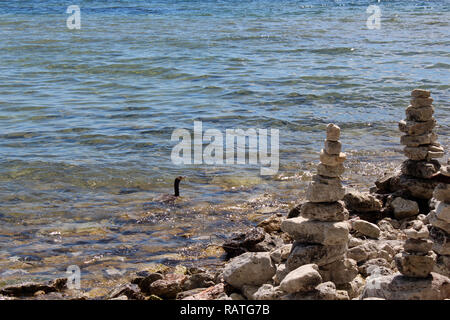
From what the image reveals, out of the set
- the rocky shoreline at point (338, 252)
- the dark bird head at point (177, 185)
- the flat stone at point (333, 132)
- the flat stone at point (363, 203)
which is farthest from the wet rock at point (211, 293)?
Result: the dark bird head at point (177, 185)

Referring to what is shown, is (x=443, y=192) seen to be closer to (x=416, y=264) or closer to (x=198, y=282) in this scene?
(x=416, y=264)

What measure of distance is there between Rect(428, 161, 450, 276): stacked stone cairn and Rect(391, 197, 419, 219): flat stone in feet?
7.55

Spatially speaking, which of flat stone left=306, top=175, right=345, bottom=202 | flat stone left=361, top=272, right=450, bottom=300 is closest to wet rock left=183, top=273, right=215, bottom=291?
flat stone left=306, top=175, right=345, bottom=202

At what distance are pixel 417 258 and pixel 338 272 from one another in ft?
3.38

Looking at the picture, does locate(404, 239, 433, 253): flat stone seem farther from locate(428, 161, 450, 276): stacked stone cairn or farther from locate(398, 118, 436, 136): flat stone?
locate(398, 118, 436, 136): flat stone

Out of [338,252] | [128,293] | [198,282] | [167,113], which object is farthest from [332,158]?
[167,113]

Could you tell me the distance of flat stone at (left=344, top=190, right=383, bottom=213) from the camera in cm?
850

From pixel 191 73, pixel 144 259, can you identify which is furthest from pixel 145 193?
pixel 191 73

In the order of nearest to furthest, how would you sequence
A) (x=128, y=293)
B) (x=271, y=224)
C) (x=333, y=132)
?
1. (x=333, y=132)
2. (x=128, y=293)
3. (x=271, y=224)

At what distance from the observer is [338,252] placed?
237 inches

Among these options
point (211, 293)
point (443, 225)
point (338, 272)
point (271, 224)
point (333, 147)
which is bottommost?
point (271, 224)

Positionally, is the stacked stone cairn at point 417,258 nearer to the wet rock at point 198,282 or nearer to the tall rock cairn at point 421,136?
the wet rock at point 198,282

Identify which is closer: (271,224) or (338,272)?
(338,272)

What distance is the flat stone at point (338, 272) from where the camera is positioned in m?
6.05
